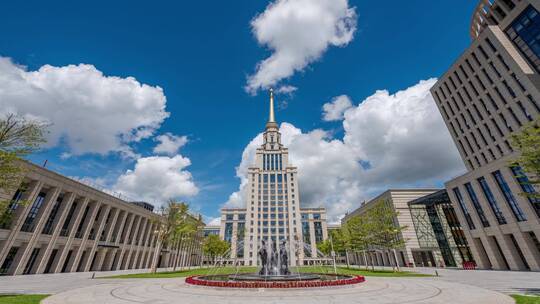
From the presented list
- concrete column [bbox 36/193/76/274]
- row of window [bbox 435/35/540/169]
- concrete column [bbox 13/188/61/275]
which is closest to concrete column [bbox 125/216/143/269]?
concrete column [bbox 36/193/76/274]

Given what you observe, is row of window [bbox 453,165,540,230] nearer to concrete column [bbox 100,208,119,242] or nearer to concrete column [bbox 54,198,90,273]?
concrete column [bbox 54,198,90,273]

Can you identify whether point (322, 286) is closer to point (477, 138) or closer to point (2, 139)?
point (2, 139)

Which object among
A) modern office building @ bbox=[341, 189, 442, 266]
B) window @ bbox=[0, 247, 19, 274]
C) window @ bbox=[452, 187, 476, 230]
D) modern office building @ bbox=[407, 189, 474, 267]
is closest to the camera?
window @ bbox=[0, 247, 19, 274]

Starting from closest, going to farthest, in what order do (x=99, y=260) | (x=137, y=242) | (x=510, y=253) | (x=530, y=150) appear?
(x=530, y=150)
(x=510, y=253)
(x=99, y=260)
(x=137, y=242)

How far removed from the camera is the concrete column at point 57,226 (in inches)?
1335

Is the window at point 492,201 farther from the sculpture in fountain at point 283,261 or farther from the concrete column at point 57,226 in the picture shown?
the concrete column at point 57,226

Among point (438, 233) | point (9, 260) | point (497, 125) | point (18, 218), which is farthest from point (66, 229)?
point (497, 125)

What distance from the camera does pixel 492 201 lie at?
121 ft

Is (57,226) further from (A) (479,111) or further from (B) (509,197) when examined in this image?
(A) (479,111)

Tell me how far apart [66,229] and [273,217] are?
78.8 metres

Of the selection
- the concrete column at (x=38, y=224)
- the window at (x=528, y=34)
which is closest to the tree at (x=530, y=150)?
the window at (x=528, y=34)

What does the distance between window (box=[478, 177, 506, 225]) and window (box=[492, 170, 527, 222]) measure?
208 cm

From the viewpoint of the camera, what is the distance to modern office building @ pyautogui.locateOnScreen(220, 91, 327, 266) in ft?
330

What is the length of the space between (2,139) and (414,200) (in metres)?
68.6
